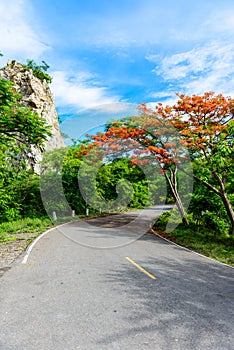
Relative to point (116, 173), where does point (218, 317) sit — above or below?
below

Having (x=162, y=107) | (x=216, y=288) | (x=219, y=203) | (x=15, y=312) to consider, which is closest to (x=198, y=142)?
(x=162, y=107)

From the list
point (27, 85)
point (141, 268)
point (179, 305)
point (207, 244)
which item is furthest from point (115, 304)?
point (27, 85)

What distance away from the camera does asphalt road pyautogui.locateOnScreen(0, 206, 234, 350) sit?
3.75 meters

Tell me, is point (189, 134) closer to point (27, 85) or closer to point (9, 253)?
point (9, 253)

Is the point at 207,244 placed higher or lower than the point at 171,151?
lower

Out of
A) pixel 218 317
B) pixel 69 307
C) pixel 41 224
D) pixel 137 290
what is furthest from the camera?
pixel 41 224

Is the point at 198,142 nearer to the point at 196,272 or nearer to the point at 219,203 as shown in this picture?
the point at 219,203

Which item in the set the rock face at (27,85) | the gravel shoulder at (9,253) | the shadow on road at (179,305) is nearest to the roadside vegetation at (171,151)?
the gravel shoulder at (9,253)

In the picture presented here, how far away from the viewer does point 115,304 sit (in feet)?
16.6

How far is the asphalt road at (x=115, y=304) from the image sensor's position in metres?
3.75

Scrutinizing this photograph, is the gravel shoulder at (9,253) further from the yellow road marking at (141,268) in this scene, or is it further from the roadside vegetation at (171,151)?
the yellow road marking at (141,268)

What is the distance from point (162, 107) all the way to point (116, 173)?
21486mm

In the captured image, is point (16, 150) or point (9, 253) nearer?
point (9, 253)

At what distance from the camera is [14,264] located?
8203mm
